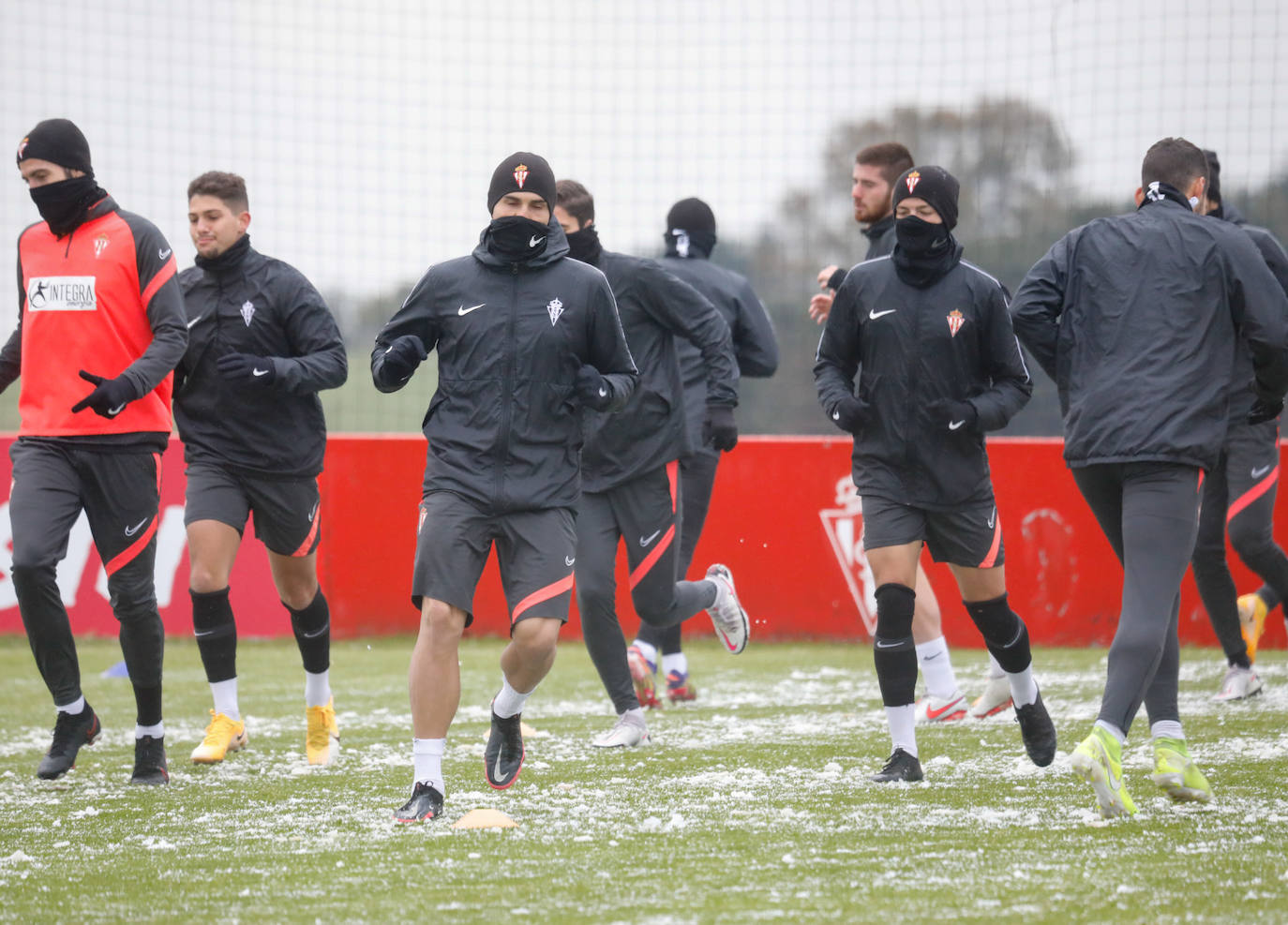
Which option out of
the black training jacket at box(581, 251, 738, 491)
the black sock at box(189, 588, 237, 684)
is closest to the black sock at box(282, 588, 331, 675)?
the black sock at box(189, 588, 237, 684)

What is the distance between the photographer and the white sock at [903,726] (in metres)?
5.68

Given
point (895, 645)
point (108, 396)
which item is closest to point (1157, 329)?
point (895, 645)

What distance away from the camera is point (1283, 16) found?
1270 cm

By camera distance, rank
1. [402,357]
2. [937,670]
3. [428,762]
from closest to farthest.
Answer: [428,762] → [402,357] → [937,670]

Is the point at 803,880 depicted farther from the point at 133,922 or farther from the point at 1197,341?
the point at 1197,341

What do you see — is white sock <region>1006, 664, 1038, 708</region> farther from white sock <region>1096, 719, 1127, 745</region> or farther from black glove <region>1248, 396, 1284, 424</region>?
black glove <region>1248, 396, 1284, 424</region>

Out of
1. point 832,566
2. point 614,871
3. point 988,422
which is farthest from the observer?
point 832,566

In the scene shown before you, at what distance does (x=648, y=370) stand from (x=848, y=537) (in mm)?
4781

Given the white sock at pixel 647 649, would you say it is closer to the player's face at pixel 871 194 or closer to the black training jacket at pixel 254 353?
the black training jacket at pixel 254 353

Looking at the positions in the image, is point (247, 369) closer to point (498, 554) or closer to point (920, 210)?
point (498, 554)

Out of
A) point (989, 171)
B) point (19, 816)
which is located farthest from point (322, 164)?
point (19, 816)

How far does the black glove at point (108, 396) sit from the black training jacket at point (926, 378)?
2478 mm

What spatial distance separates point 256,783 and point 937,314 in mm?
3002

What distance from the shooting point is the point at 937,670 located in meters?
7.49
